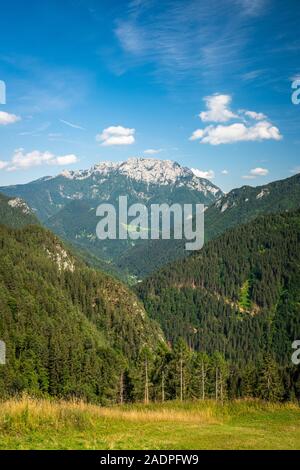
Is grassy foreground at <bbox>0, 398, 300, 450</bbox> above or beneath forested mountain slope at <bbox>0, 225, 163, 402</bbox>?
above

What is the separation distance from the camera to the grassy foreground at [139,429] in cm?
1275

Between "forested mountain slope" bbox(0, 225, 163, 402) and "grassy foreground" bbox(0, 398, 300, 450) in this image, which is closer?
"grassy foreground" bbox(0, 398, 300, 450)

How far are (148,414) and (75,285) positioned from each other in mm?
166341

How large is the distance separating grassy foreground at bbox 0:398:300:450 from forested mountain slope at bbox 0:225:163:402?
156 ft

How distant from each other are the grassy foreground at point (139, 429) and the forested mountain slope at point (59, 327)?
47.7 m

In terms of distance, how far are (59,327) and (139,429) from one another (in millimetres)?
103269

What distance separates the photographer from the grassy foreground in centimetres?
1275

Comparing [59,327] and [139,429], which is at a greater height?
[139,429]

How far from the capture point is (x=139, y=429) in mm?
15125

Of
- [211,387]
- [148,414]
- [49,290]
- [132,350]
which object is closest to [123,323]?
[132,350]

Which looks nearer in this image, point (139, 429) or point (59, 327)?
point (139, 429)

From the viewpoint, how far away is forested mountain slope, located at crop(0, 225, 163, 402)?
284ft

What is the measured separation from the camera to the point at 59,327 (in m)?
114

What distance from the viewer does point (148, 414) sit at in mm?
17891
